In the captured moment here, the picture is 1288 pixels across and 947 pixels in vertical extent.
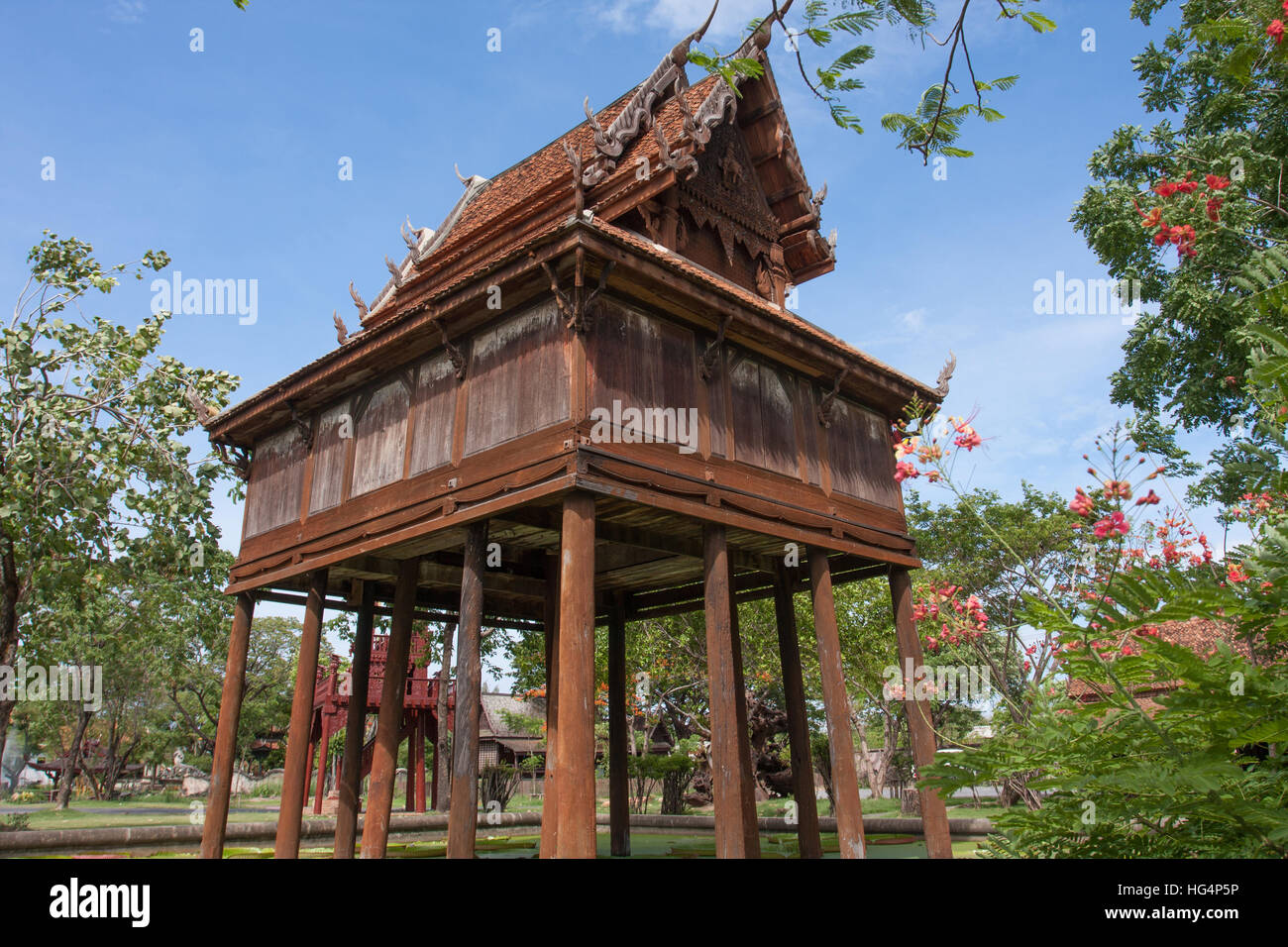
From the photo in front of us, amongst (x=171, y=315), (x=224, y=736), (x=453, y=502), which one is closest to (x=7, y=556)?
(x=171, y=315)

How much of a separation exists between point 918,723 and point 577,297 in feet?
23.3

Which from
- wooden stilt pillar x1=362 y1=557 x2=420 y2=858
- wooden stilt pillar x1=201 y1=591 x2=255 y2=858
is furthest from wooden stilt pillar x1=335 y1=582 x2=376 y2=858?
wooden stilt pillar x1=201 y1=591 x2=255 y2=858

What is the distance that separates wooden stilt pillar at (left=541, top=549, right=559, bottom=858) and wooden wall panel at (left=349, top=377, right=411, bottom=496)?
2980 mm

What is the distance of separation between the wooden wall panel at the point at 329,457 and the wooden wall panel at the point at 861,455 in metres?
7.13

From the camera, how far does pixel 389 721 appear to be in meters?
11.8

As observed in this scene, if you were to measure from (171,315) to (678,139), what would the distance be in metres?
12.3

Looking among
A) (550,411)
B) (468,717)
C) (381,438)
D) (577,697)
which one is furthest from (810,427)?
(468,717)

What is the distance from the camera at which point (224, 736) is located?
12.6 metres

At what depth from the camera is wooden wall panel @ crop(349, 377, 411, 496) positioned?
11.5m

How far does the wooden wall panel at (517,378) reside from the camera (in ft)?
31.0

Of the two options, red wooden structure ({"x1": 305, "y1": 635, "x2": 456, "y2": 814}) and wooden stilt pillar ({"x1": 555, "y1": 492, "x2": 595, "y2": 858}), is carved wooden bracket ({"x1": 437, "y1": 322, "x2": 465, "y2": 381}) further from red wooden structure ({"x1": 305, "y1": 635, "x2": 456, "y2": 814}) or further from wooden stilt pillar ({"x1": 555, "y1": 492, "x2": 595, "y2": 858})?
red wooden structure ({"x1": 305, "y1": 635, "x2": 456, "y2": 814})

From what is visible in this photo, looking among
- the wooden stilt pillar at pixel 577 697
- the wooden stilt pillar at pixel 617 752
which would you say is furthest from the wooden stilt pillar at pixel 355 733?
the wooden stilt pillar at pixel 577 697

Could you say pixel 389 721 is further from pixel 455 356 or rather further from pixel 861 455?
pixel 861 455
